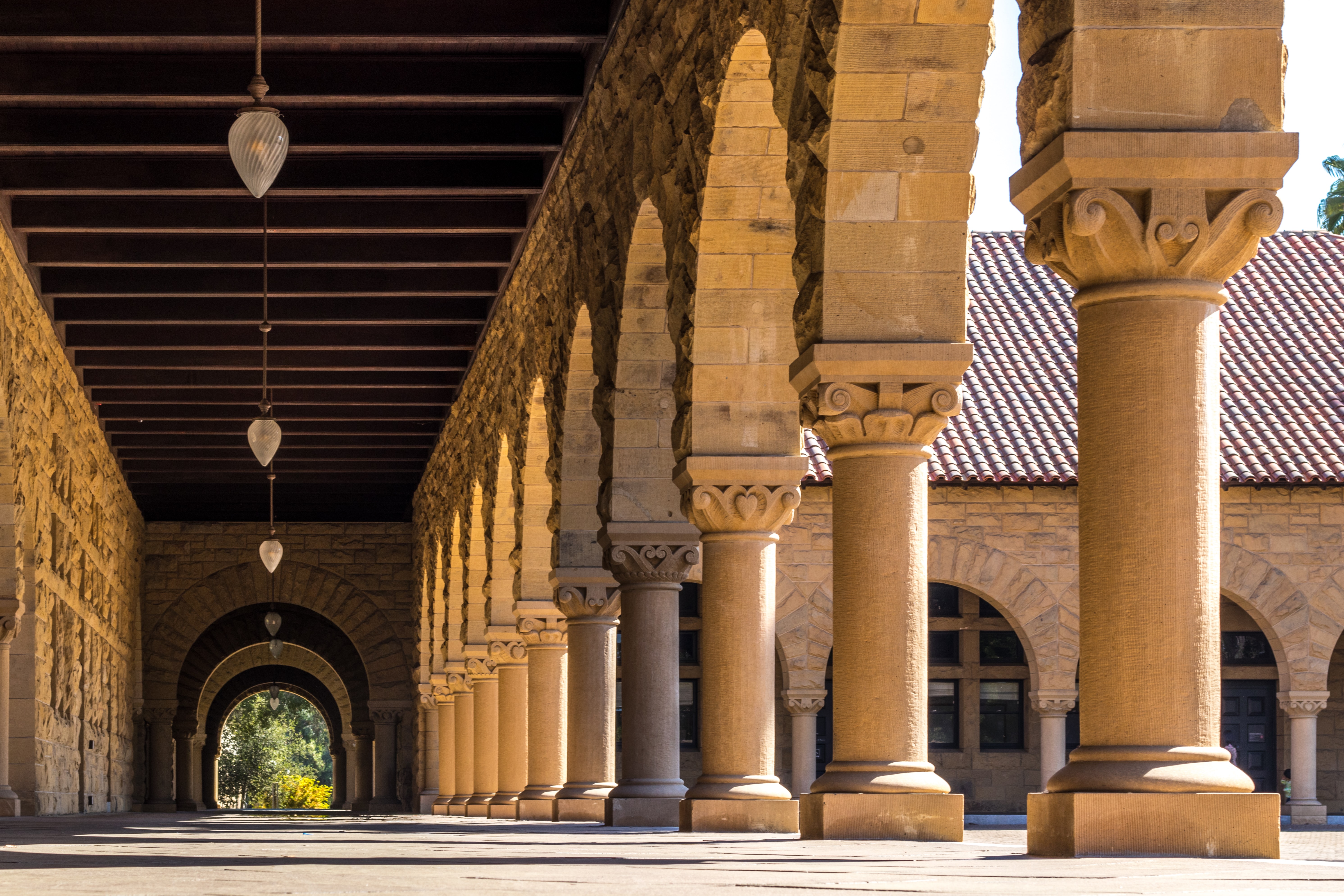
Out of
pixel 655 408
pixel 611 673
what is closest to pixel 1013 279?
pixel 611 673

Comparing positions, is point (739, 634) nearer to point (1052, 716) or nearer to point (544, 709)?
point (544, 709)

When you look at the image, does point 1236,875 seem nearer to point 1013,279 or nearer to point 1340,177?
point 1013,279

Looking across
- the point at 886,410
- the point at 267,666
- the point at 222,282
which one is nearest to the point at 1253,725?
the point at 222,282

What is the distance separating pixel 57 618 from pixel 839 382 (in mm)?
13131

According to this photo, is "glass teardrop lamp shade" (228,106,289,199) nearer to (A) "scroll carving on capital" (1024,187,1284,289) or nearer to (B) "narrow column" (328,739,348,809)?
(A) "scroll carving on capital" (1024,187,1284,289)

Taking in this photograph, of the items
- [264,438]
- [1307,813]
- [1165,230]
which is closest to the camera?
[1165,230]

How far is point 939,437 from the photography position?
2288 cm

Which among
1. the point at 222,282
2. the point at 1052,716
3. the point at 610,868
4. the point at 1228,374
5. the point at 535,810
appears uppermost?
the point at 222,282

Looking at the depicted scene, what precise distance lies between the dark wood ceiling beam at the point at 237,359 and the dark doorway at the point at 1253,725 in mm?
10819

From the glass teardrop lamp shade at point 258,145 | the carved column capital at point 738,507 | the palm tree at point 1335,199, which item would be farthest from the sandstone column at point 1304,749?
the palm tree at point 1335,199

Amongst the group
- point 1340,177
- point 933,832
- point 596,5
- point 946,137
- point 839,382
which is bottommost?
point 933,832

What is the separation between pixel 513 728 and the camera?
18.7m

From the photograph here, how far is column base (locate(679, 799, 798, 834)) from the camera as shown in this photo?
9.57 meters

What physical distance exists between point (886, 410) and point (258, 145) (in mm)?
3313
